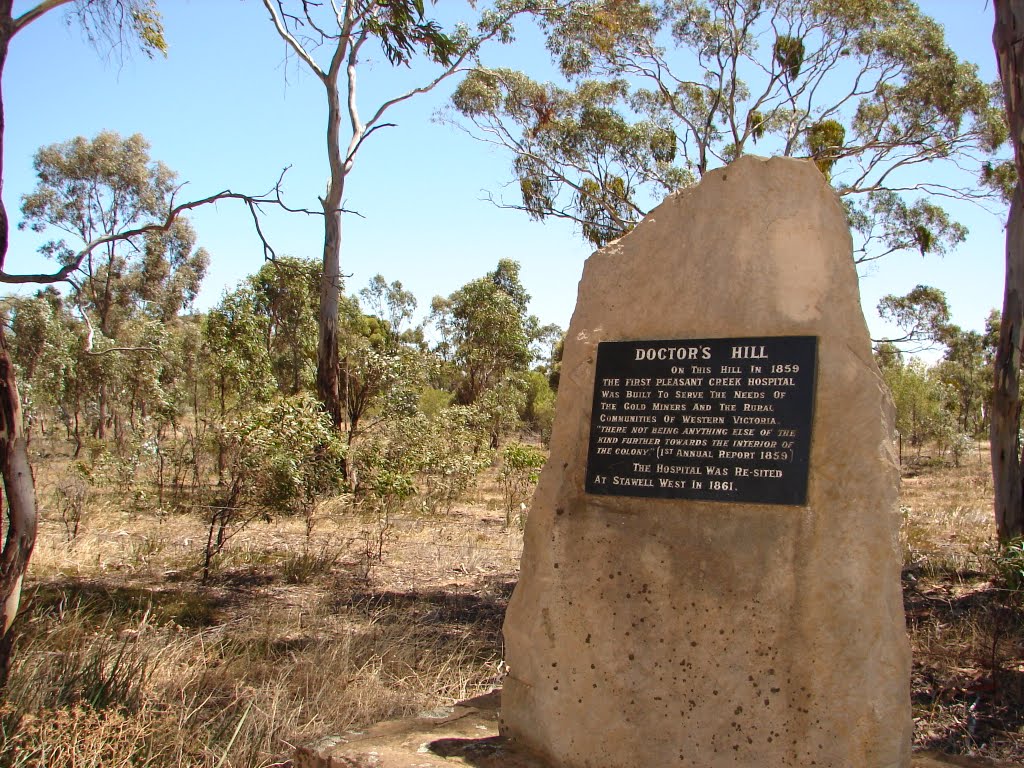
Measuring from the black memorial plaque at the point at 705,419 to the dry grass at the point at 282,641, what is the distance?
5.60 ft

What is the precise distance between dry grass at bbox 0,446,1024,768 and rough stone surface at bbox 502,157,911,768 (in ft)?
3.76

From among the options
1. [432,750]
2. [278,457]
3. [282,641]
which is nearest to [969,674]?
[432,750]

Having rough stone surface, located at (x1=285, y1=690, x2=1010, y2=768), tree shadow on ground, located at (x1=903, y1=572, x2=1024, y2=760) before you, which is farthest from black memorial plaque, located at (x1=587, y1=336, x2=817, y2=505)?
tree shadow on ground, located at (x1=903, y1=572, x2=1024, y2=760)

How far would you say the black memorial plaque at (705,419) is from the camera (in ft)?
9.78

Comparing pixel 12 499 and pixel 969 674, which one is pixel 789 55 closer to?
pixel 969 674

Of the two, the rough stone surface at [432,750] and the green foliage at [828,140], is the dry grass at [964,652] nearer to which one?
the rough stone surface at [432,750]

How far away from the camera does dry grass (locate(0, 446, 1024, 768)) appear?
3617 millimetres

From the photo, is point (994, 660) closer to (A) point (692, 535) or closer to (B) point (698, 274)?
(A) point (692, 535)

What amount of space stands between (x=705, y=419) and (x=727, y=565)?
56cm

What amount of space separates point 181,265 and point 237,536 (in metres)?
26.2

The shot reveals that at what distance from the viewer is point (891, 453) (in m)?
2.91

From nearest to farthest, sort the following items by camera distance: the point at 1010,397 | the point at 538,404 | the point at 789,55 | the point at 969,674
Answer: the point at 969,674
the point at 1010,397
the point at 789,55
the point at 538,404

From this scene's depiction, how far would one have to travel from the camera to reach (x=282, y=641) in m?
5.12

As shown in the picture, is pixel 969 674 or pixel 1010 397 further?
pixel 1010 397
